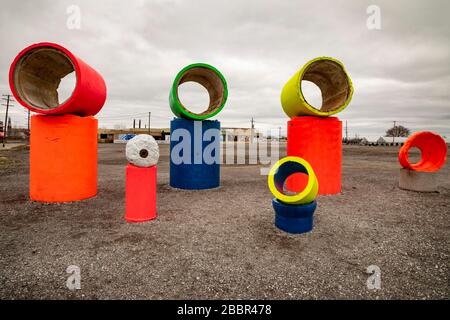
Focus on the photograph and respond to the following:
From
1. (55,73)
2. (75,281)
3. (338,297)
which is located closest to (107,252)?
(75,281)

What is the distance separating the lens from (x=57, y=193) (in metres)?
5.65

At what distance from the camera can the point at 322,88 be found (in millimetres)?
7852

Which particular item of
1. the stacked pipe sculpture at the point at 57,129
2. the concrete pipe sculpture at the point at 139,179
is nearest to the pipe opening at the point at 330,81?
the concrete pipe sculpture at the point at 139,179

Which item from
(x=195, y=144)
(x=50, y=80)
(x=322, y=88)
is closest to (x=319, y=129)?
(x=322, y=88)

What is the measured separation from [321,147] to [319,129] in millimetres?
491

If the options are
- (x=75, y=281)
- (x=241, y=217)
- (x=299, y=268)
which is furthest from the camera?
(x=241, y=217)

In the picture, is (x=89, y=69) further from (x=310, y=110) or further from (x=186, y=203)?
(x=310, y=110)

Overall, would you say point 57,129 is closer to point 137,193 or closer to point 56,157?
point 56,157

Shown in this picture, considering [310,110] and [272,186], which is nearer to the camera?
[272,186]

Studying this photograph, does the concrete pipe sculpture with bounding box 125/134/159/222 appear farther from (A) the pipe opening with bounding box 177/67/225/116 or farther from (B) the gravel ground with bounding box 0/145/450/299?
(A) the pipe opening with bounding box 177/67/225/116

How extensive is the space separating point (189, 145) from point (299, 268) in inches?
208

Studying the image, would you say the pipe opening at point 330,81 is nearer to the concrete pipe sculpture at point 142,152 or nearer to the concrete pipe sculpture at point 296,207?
the concrete pipe sculpture at point 296,207

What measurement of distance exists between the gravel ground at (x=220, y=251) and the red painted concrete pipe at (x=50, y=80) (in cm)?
222

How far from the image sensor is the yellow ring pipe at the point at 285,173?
383 centimetres
